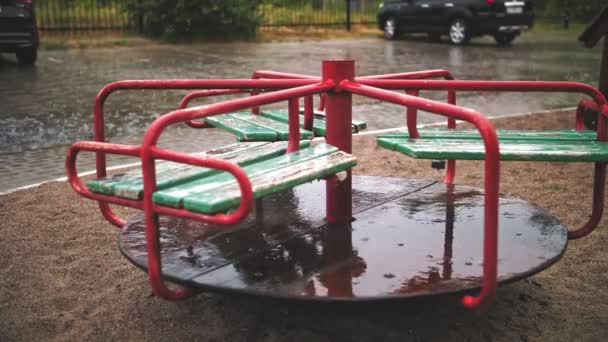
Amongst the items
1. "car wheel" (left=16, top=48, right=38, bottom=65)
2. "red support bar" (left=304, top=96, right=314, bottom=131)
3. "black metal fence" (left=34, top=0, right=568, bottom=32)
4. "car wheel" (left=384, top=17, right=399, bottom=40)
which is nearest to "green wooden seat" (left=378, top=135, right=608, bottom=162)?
"red support bar" (left=304, top=96, right=314, bottom=131)

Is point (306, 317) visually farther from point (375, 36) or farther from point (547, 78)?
point (375, 36)

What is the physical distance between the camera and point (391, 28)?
68.2 feet

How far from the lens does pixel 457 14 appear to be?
1847 cm

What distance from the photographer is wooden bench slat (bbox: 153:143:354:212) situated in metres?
2.47

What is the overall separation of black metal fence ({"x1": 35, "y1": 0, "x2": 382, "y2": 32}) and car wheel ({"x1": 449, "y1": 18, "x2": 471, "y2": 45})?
4.76 metres

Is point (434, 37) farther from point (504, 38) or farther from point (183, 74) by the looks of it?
point (183, 74)

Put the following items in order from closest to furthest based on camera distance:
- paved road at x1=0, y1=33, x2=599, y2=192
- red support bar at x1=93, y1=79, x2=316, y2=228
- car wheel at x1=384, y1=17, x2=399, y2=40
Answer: red support bar at x1=93, y1=79, x2=316, y2=228 < paved road at x1=0, y1=33, x2=599, y2=192 < car wheel at x1=384, y1=17, x2=399, y2=40

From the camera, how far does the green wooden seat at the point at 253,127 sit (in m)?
3.99

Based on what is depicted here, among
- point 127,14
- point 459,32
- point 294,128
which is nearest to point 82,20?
point 127,14

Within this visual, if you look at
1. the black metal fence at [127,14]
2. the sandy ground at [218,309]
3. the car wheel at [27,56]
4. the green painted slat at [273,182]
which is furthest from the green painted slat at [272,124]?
the black metal fence at [127,14]

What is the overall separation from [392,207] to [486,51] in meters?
13.8

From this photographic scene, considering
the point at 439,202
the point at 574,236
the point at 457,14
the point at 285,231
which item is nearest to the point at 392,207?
the point at 439,202

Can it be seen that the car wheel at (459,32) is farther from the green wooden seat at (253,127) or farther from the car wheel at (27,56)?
the green wooden seat at (253,127)

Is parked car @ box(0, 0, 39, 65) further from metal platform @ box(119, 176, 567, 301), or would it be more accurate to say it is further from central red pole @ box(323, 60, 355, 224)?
central red pole @ box(323, 60, 355, 224)
